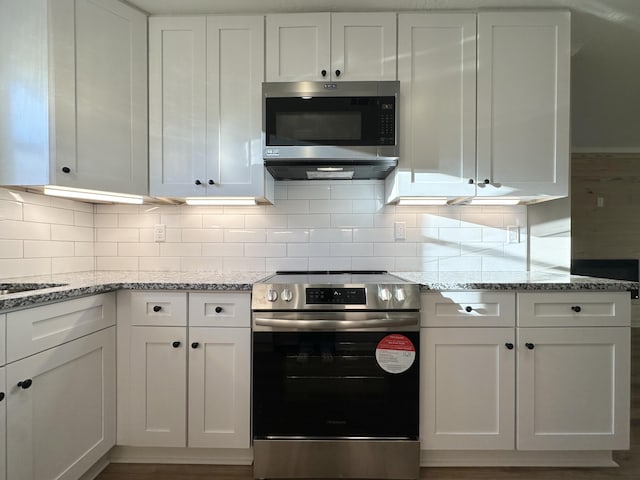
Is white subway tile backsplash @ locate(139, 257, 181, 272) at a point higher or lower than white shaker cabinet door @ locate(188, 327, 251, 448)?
higher

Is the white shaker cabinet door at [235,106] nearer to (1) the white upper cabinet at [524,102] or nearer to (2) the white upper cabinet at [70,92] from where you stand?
(2) the white upper cabinet at [70,92]

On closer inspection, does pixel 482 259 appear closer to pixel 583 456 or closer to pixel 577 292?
pixel 577 292

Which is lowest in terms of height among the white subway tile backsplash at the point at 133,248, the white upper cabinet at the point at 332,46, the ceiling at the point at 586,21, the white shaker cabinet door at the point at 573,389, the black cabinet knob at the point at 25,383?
the white shaker cabinet door at the point at 573,389

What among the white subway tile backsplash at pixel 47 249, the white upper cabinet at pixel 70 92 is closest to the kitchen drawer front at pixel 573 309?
the white upper cabinet at pixel 70 92

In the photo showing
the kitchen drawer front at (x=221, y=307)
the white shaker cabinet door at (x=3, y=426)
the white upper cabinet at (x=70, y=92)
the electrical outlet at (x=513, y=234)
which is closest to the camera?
the white shaker cabinet door at (x=3, y=426)

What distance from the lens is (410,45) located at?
5.74 ft

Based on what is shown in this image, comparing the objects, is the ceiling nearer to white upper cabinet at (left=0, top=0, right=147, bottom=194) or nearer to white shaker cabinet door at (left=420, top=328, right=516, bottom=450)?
white upper cabinet at (left=0, top=0, right=147, bottom=194)

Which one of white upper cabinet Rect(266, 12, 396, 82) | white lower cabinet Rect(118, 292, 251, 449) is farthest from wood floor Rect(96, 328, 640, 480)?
white upper cabinet Rect(266, 12, 396, 82)

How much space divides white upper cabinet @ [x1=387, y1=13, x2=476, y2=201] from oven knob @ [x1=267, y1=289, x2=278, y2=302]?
0.87 meters

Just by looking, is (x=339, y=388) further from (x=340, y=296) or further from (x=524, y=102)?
(x=524, y=102)

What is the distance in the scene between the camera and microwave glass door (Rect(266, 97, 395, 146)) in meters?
1.70

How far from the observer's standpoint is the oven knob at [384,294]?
4.86 ft

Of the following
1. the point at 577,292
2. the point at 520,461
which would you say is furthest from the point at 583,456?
the point at 577,292

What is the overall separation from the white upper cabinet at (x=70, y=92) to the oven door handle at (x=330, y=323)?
106 cm
